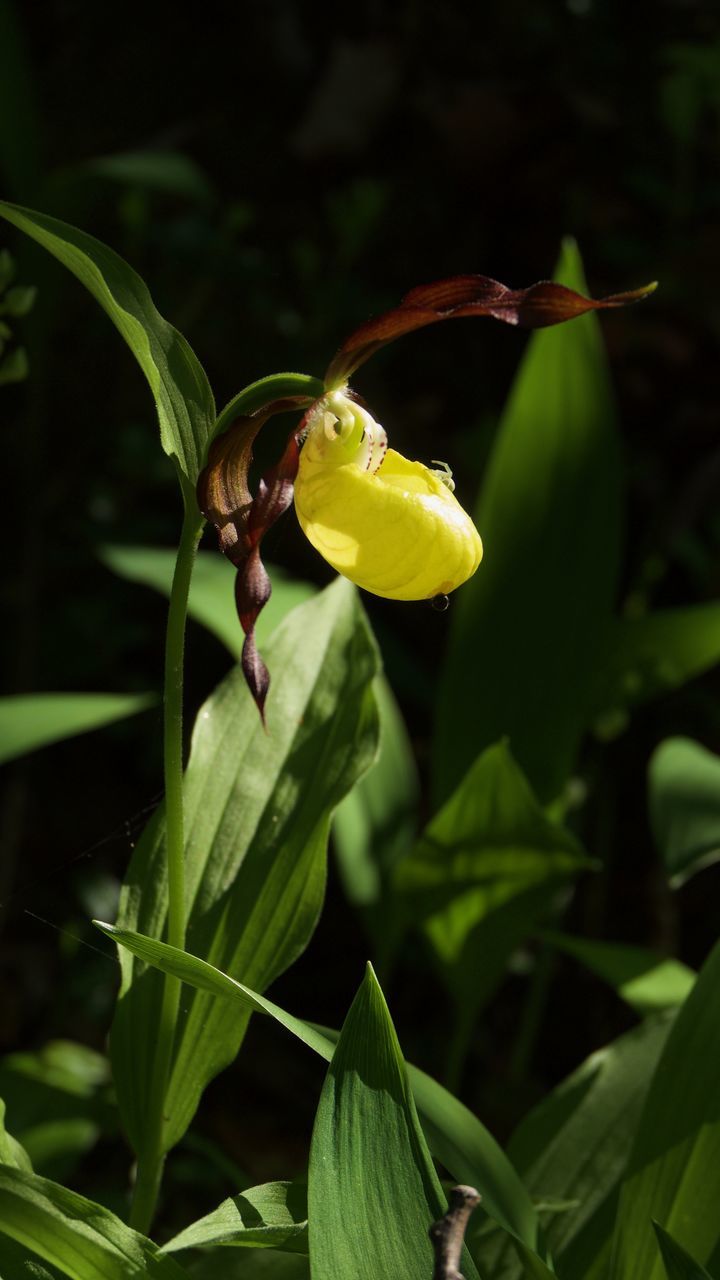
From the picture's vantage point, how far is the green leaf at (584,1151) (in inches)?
37.2

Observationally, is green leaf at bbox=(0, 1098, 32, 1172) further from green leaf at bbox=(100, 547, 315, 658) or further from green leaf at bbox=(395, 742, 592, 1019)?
green leaf at bbox=(100, 547, 315, 658)

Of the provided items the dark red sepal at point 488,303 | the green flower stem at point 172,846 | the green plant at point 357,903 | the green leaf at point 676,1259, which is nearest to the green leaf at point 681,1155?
the green plant at point 357,903

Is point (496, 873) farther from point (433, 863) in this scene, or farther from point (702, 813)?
point (702, 813)

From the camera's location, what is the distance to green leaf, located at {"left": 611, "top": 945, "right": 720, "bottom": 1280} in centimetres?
84

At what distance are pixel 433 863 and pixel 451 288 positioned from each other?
84 centimetres

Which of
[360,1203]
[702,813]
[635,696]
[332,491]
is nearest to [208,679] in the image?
[635,696]

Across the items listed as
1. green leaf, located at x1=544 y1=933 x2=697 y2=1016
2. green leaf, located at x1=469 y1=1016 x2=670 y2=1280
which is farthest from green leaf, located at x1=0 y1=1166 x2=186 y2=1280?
green leaf, located at x1=544 y1=933 x2=697 y2=1016

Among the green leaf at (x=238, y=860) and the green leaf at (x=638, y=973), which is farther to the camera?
the green leaf at (x=638, y=973)

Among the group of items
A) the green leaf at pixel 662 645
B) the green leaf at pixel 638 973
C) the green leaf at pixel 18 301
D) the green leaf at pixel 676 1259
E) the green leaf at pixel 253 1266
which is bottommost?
the green leaf at pixel 253 1266

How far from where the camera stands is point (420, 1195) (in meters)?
0.65

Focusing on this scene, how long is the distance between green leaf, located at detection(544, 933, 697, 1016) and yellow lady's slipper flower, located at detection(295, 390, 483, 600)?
2.26ft

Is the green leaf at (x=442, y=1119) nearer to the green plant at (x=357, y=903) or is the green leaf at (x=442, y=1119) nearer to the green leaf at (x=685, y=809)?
the green plant at (x=357, y=903)

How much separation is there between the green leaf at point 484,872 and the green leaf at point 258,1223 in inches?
22.4

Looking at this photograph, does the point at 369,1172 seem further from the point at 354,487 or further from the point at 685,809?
the point at 685,809
